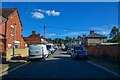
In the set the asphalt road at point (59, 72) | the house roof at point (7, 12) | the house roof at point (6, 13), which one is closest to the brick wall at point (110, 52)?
the asphalt road at point (59, 72)

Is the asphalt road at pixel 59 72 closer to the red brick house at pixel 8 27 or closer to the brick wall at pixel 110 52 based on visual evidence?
the brick wall at pixel 110 52

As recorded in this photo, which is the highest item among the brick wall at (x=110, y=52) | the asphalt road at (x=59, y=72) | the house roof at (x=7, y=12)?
the house roof at (x=7, y=12)

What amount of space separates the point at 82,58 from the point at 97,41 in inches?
2393

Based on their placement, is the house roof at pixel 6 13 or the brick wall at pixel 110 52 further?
the house roof at pixel 6 13

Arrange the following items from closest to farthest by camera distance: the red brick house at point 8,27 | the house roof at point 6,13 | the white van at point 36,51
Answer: the white van at point 36,51
the red brick house at point 8,27
the house roof at point 6,13

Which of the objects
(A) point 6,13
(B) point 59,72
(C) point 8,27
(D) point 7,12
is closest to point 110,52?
(B) point 59,72

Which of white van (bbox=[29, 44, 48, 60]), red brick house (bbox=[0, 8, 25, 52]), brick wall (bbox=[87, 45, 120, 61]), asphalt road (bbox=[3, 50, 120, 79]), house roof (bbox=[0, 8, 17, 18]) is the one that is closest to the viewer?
asphalt road (bbox=[3, 50, 120, 79])

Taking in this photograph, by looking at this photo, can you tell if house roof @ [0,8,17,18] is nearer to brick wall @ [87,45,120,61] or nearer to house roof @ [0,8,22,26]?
house roof @ [0,8,22,26]

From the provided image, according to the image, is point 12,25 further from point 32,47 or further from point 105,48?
point 105,48

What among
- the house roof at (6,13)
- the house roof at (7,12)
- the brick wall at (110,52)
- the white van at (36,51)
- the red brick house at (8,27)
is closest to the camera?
the brick wall at (110,52)

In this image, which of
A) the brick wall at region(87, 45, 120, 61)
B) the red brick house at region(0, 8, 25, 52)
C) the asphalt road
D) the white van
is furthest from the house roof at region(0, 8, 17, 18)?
the asphalt road

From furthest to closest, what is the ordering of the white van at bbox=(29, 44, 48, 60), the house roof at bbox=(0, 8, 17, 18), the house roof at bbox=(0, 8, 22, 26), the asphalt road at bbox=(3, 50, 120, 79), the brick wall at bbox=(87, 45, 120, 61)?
the house roof at bbox=(0, 8, 17, 18) → the house roof at bbox=(0, 8, 22, 26) → the white van at bbox=(29, 44, 48, 60) → the brick wall at bbox=(87, 45, 120, 61) → the asphalt road at bbox=(3, 50, 120, 79)

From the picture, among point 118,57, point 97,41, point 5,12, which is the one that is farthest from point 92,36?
point 118,57

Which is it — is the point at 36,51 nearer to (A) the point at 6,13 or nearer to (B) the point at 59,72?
(A) the point at 6,13
